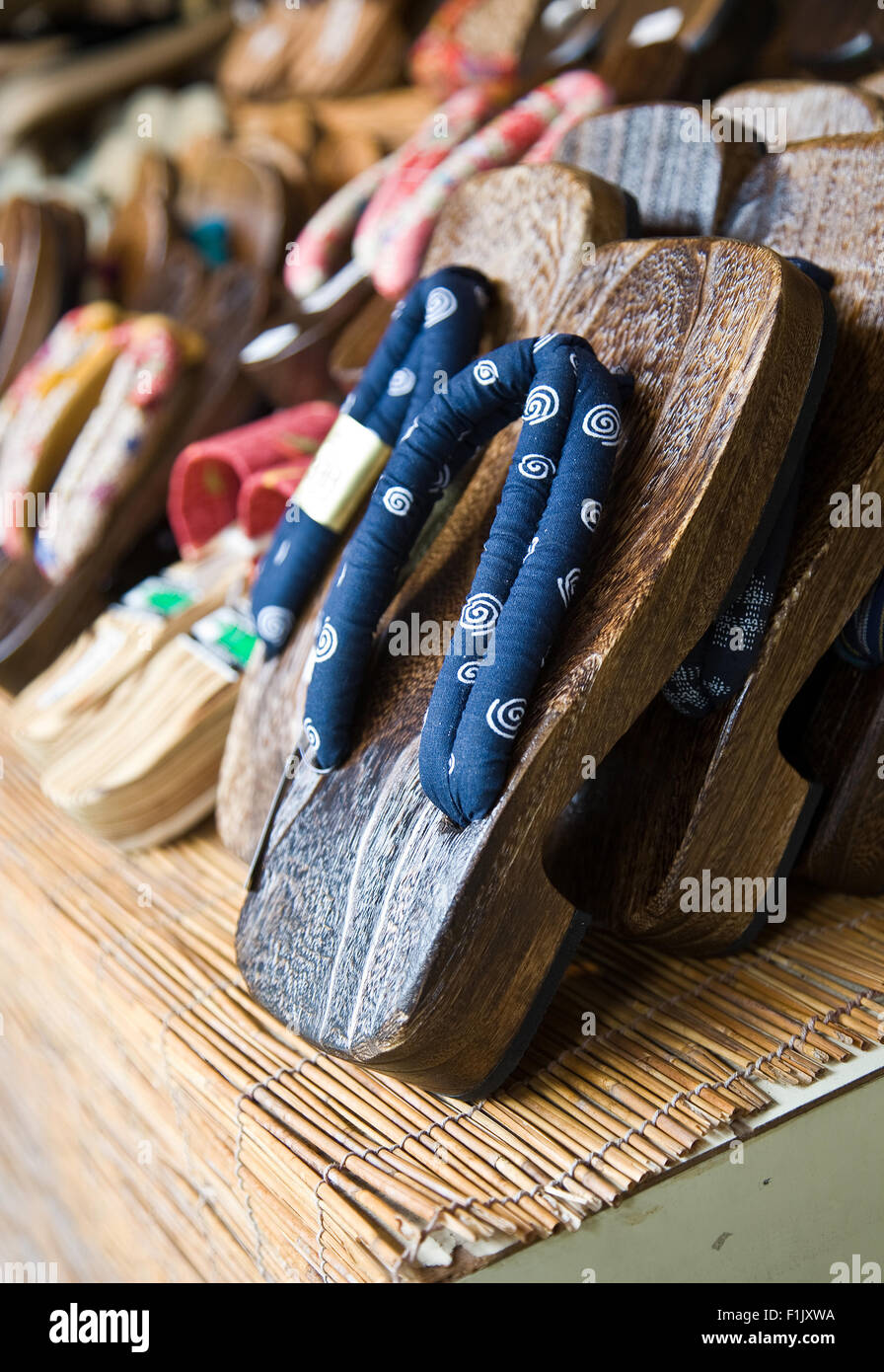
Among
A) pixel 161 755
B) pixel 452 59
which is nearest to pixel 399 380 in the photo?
pixel 161 755

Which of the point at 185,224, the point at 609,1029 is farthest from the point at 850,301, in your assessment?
the point at 185,224

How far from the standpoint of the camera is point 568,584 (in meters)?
0.55

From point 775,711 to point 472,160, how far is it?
2.47 ft

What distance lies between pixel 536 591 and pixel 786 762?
194 millimetres

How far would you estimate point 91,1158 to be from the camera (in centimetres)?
91

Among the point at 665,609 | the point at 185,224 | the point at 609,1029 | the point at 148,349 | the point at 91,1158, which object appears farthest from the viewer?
the point at 185,224

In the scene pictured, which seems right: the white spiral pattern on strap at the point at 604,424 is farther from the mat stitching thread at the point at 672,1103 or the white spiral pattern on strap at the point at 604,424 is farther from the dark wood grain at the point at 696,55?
the dark wood grain at the point at 696,55

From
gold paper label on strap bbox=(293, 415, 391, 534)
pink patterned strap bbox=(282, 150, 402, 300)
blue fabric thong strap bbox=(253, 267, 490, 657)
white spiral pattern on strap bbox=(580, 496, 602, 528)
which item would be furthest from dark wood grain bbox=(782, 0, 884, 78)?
white spiral pattern on strap bbox=(580, 496, 602, 528)

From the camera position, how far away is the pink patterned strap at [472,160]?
1094 millimetres

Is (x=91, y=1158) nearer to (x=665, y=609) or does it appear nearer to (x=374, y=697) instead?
(x=374, y=697)

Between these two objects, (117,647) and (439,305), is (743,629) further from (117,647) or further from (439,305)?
(117,647)

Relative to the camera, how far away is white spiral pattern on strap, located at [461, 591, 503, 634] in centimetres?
57

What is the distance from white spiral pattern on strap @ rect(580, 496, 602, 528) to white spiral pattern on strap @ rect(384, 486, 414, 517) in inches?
5.3

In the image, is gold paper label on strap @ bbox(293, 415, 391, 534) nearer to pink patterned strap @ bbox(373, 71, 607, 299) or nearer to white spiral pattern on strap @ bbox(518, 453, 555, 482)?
white spiral pattern on strap @ bbox(518, 453, 555, 482)
